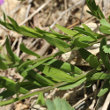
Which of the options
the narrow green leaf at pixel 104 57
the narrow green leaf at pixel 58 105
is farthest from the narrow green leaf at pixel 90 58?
the narrow green leaf at pixel 58 105

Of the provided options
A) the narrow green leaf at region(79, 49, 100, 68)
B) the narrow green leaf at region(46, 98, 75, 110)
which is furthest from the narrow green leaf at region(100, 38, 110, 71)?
the narrow green leaf at region(46, 98, 75, 110)

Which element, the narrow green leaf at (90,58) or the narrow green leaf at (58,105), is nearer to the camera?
the narrow green leaf at (58,105)

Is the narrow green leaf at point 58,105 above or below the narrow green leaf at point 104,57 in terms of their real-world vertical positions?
below

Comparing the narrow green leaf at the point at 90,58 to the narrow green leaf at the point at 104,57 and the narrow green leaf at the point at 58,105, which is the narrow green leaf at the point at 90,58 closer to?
the narrow green leaf at the point at 104,57

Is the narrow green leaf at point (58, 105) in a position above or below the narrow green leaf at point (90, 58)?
below

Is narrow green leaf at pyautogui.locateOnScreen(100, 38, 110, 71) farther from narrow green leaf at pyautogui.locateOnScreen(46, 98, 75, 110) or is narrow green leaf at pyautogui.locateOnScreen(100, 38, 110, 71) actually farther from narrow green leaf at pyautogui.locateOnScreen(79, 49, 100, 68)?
narrow green leaf at pyautogui.locateOnScreen(46, 98, 75, 110)

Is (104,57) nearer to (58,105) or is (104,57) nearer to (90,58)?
(90,58)

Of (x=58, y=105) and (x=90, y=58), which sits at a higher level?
(x=90, y=58)

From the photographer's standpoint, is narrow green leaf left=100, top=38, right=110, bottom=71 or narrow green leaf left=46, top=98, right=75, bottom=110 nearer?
narrow green leaf left=46, top=98, right=75, bottom=110

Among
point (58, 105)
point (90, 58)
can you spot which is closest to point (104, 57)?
point (90, 58)

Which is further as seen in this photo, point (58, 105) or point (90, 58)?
point (90, 58)

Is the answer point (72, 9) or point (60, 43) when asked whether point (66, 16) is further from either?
point (60, 43)

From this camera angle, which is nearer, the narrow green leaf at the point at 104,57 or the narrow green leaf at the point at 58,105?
the narrow green leaf at the point at 58,105
